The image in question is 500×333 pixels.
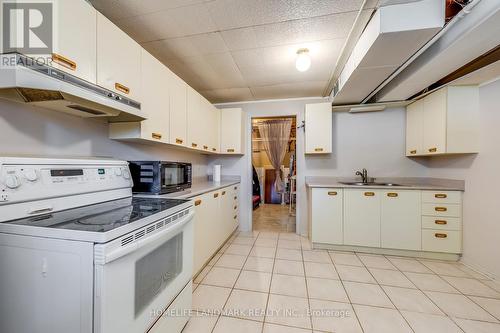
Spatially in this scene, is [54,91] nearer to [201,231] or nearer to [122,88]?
[122,88]

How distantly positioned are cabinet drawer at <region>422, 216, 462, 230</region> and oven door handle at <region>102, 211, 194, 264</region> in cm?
280

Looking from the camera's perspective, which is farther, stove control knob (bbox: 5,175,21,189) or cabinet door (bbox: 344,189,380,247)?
cabinet door (bbox: 344,189,380,247)

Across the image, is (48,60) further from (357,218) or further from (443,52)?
(357,218)

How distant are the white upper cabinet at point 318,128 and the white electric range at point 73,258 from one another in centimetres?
238

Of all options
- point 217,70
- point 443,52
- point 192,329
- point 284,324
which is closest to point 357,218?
point 284,324

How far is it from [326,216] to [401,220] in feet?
2.87

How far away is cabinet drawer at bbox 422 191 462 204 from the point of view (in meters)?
2.39

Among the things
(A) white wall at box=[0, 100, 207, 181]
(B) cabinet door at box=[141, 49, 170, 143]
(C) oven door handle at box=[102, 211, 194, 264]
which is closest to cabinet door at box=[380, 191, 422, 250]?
(C) oven door handle at box=[102, 211, 194, 264]

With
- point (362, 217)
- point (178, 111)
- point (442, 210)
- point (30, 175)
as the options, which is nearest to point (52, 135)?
point (30, 175)

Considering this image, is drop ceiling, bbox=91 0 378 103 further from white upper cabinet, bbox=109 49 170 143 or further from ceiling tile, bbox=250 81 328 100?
white upper cabinet, bbox=109 49 170 143

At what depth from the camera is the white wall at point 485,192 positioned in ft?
6.56

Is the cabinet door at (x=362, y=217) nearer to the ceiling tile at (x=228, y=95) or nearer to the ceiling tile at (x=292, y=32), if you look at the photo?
the ceiling tile at (x=292, y=32)

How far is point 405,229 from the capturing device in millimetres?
2535

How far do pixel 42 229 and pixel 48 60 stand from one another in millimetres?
786
